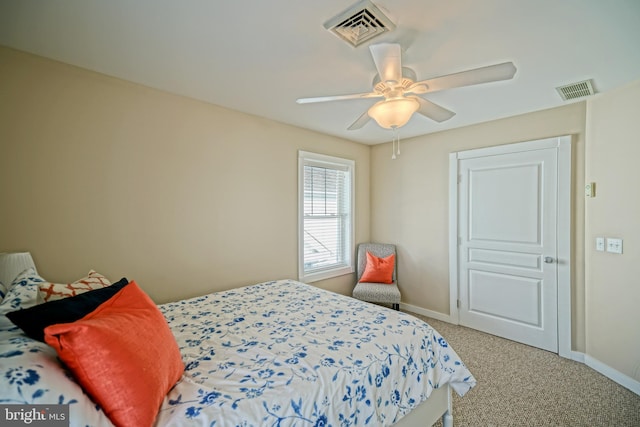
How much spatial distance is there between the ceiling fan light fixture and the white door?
1973 mm

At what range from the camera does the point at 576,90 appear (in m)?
2.31

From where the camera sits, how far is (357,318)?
1871 millimetres

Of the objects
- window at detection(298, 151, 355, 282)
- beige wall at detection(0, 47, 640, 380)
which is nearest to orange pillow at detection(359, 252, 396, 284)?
window at detection(298, 151, 355, 282)

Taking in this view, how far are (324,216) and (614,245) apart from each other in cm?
284

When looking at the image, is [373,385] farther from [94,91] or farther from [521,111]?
[521,111]

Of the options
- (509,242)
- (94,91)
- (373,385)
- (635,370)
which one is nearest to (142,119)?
(94,91)

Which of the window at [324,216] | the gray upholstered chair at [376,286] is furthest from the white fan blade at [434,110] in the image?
the gray upholstered chair at [376,286]

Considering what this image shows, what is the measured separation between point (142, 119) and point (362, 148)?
2.92 m

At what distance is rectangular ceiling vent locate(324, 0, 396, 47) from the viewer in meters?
1.38

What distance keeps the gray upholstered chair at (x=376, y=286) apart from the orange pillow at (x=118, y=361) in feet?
8.92

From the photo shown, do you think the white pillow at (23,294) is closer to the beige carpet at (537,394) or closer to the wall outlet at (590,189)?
the beige carpet at (537,394)

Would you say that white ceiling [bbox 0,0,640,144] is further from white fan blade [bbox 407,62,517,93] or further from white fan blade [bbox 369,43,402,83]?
white fan blade [bbox 407,62,517,93]

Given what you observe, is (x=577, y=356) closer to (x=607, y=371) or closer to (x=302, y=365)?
(x=607, y=371)

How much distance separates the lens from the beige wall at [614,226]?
220cm
